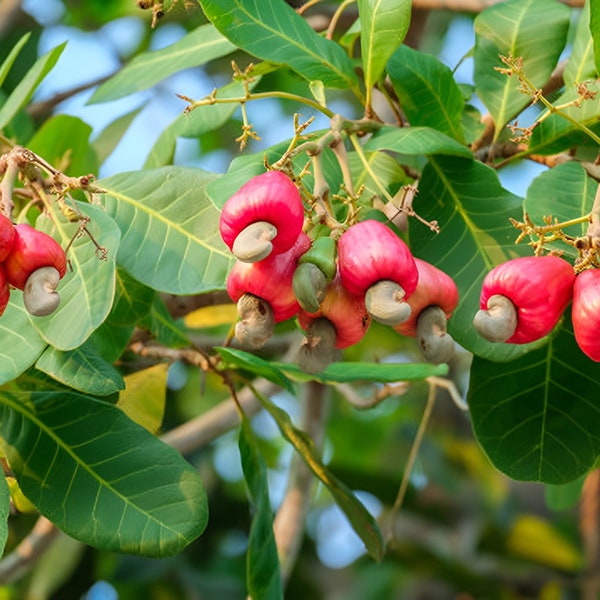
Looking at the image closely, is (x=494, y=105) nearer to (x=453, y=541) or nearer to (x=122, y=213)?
(x=122, y=213)

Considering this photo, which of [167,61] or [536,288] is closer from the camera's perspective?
[536,288]

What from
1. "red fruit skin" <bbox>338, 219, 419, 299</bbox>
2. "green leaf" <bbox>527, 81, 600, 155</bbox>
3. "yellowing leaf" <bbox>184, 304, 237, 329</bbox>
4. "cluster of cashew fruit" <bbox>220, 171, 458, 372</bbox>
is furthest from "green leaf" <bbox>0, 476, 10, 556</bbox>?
"yellowing leaf" <bbox>184, 304, 237, 329</bbox>

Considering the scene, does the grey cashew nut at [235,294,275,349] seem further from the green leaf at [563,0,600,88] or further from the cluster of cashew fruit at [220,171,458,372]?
the green leaf at [563,0,600,88]

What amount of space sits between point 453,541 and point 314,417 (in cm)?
145

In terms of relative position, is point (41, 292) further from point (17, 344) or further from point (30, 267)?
point (17, 344)

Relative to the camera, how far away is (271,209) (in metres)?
1.10

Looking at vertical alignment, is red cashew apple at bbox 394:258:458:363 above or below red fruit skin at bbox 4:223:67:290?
below

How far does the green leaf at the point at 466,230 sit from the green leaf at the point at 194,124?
0.33 meters

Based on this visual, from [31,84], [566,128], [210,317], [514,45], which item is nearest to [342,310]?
[566,128]

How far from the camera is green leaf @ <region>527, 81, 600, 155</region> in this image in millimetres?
1478

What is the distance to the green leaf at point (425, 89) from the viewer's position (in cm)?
151

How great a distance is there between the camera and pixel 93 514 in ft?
4.78

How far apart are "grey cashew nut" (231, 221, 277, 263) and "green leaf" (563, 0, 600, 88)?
2.09 feet

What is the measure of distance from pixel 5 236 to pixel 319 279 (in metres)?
0.32
